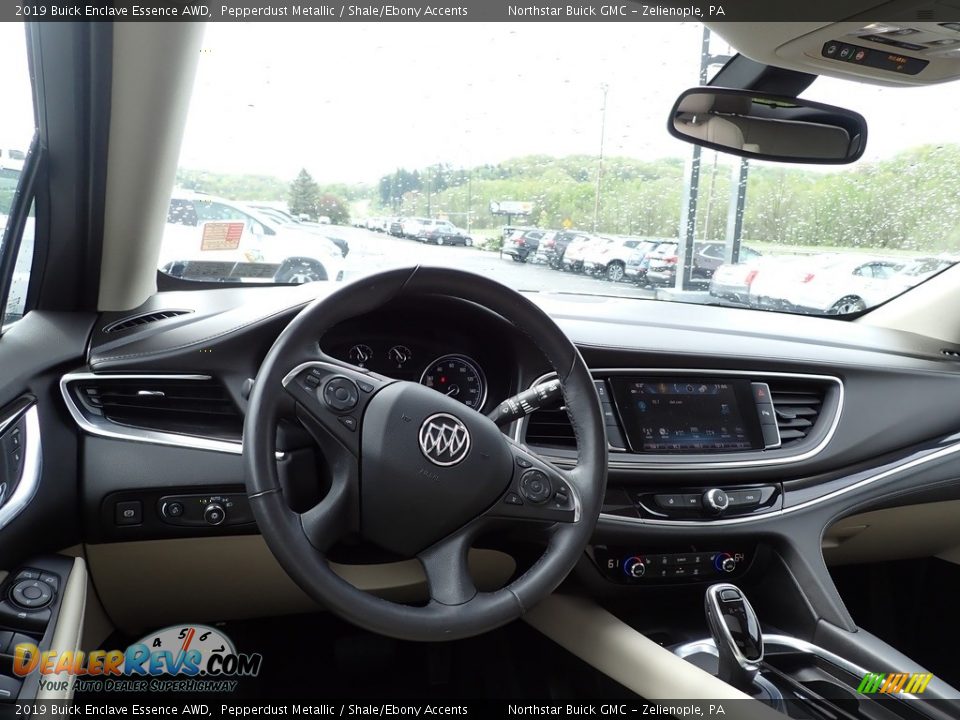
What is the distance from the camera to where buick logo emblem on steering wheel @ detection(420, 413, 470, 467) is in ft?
5.36

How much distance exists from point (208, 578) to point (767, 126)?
200 cm

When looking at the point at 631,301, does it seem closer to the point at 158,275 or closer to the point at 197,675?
the point at 158,275

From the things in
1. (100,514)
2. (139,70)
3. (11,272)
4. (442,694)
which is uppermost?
(139,70)

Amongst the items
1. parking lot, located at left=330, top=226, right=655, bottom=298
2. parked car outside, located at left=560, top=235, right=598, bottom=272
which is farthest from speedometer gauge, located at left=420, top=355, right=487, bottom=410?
parked car outside, located at left=560, top=235, right=598, bottom=272

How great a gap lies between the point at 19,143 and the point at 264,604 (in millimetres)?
1375

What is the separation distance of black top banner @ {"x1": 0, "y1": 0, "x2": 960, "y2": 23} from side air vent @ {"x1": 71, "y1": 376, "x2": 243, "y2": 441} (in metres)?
0.84

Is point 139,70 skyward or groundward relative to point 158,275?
skyward

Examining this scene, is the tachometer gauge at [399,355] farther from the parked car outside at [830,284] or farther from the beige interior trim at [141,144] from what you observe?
the parked car outside at [830,284]

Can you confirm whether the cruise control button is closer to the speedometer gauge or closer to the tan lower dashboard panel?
the speedometer gauge

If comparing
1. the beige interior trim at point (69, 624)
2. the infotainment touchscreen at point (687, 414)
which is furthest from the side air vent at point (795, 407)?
the beige interior trim at point (69, 624)

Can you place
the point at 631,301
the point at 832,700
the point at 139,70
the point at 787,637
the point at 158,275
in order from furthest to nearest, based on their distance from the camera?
the point at 631,301 → the point at 158,275 → the point at 787,637 → the point at 832,700 → the point at 139,70

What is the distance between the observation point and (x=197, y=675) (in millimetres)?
2459

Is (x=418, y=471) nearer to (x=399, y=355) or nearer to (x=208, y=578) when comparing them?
(x=399, y=355)

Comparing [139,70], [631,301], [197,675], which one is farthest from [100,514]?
[631,301]
